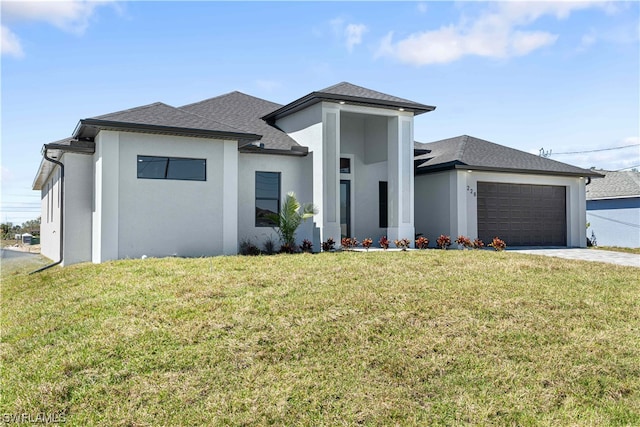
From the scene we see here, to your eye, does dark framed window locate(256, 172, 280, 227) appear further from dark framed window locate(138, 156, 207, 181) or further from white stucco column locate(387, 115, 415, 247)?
white stucco column locate(387, 115, 415, 247)

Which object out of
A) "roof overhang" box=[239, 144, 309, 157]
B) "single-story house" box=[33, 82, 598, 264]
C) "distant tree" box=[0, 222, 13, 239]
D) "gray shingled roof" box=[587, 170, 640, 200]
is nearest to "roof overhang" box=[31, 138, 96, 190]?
"single-story house" box=[33, 82, 598, 264]

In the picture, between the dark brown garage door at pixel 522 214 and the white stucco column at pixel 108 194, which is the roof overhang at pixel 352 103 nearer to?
the dark brown garage door at pixel 522 214

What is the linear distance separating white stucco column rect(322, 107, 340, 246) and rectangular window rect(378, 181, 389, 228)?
3126mm

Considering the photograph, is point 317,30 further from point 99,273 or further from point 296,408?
point 296,408

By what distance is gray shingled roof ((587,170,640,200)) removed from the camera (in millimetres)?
23375

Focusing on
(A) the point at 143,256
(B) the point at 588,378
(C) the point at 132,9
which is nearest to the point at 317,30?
(C) the point at 132,9

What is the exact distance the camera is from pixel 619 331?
266 inches

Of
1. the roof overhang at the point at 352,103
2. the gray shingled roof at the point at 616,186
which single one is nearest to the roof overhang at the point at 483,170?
the roof overhang at the point at 352,103

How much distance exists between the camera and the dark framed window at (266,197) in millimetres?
15258

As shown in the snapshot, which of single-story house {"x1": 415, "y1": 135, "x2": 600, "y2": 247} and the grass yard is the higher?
single-story house {"x1": 415, "y1": 135, "x2": 600, "y2": 247}

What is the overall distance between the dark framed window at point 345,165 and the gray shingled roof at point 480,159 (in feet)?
9.89

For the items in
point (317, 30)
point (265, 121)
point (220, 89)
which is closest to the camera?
point (317, 30)

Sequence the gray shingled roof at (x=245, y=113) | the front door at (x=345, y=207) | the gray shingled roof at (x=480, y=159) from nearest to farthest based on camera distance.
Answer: the gray shingled roof at (x=245, y=113) < the front door at (x=345, y=207) < the gray shingled roof at (x=480, y=159)

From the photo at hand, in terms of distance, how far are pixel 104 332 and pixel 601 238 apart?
24.7m
